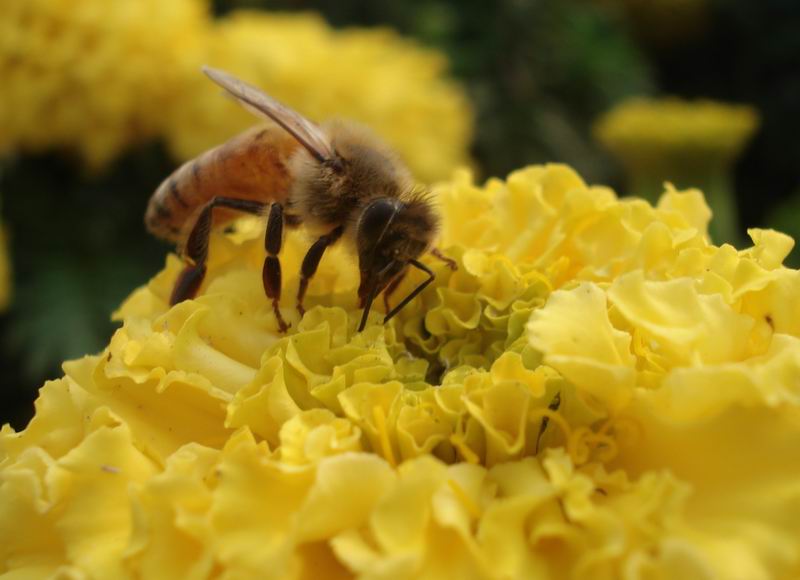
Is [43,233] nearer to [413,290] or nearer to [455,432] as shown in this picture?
[413,290]

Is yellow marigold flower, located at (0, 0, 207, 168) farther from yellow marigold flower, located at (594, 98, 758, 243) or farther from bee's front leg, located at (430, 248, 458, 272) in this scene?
bee's front leg, located at (430, 248, 458, 272)

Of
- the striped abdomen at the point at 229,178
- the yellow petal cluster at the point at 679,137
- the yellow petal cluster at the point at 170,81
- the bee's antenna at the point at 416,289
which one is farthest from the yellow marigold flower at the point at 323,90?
the bee's antenna at the point at 416,289

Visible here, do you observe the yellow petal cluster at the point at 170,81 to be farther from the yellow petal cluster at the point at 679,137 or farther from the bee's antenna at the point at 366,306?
the bee's antenna at the point at 366,306

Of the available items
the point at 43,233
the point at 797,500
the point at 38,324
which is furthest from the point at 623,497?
the point at 43,233

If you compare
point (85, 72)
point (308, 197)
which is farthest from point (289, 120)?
point (85, 72)

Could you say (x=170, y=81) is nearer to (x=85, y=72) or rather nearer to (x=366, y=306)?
(x=85, y=72)
